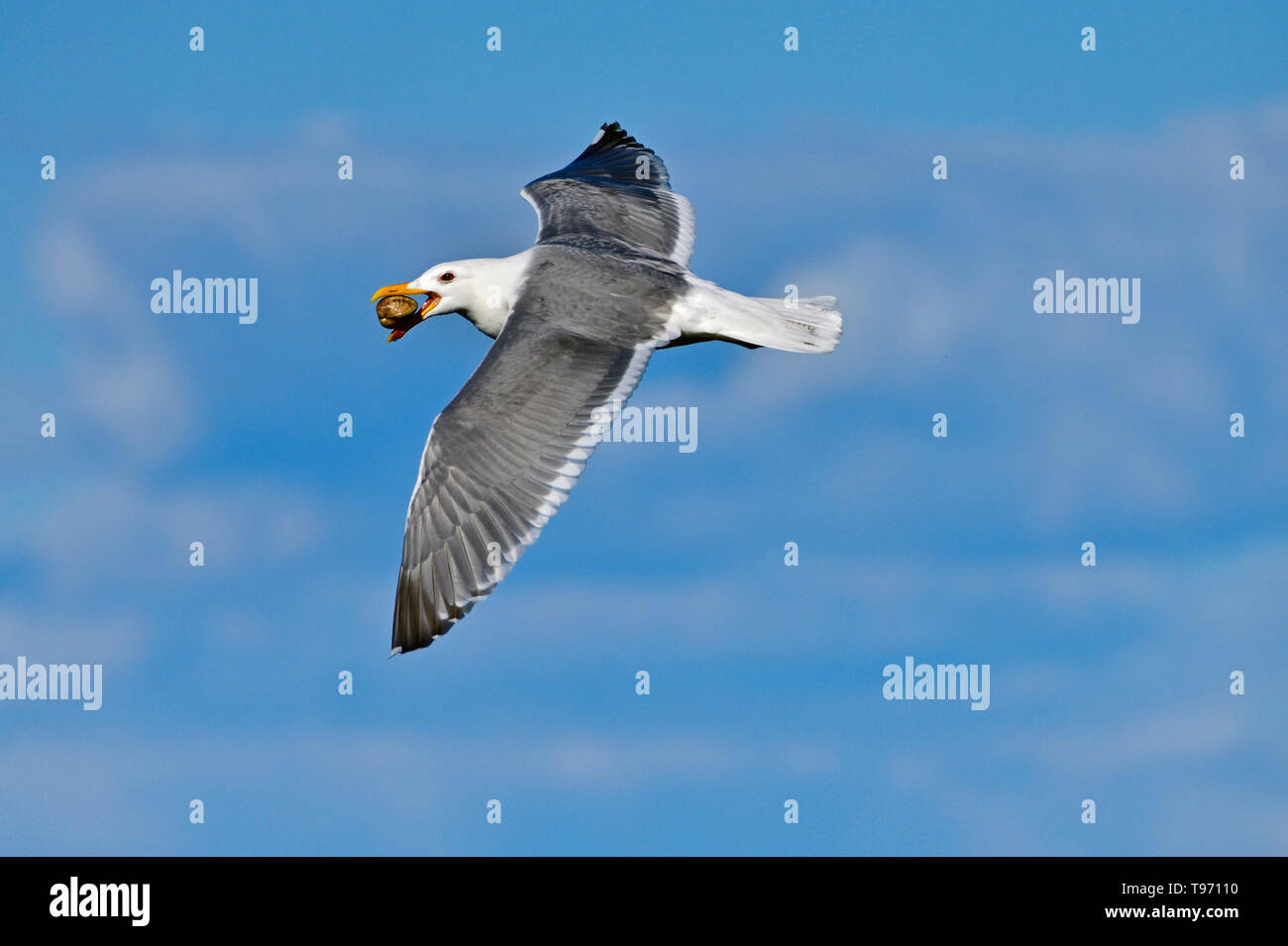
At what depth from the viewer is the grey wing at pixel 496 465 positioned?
8.65m

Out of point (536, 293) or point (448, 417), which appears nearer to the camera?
point (448, 417)

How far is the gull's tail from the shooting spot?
32.6ft

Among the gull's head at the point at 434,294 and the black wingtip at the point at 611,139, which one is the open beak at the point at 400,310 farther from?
the black wingtip at the point at 611,139

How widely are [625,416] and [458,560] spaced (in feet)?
4.58

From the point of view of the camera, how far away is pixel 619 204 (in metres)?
12.2

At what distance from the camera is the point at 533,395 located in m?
9.18

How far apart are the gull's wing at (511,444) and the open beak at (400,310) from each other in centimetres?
146

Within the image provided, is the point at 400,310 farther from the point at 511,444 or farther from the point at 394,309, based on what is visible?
the point at 511,444

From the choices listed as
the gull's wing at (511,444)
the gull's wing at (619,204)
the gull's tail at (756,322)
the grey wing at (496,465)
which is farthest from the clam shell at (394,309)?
the gull's tail at (756,322)

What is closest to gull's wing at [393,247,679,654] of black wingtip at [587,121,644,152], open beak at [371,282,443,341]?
open beak at [371,282,443,341]

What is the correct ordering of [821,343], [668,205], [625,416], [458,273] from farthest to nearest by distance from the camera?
[668,205]
[458,273]
[821,343]
[625,416]

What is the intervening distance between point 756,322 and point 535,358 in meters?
1.52
